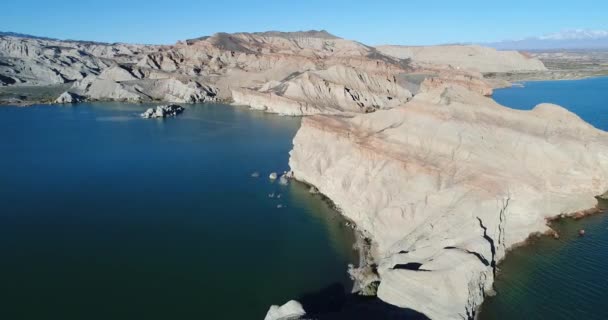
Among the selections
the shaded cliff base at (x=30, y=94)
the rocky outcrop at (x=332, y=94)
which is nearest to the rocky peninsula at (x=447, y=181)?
the rocky outcrop at (x=332, y=94)

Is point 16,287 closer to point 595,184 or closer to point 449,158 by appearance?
point 449,158

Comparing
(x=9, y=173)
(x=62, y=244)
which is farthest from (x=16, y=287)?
(x=9, y=173)

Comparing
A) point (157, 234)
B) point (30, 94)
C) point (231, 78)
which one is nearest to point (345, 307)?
point (157, 234)

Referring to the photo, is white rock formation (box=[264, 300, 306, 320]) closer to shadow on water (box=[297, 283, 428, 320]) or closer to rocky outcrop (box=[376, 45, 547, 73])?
shadow on water (box=[297, 283, 428, 320])

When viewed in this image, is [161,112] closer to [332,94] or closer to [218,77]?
[332,94]

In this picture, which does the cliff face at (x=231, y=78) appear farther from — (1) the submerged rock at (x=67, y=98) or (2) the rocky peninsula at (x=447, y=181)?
(2) the rocky peninsula at (x=447, y=181)

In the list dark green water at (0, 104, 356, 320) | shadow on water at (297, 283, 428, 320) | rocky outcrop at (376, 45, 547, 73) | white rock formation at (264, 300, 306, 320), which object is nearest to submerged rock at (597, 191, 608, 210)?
dark green water at (0, 104, 356, 320)
